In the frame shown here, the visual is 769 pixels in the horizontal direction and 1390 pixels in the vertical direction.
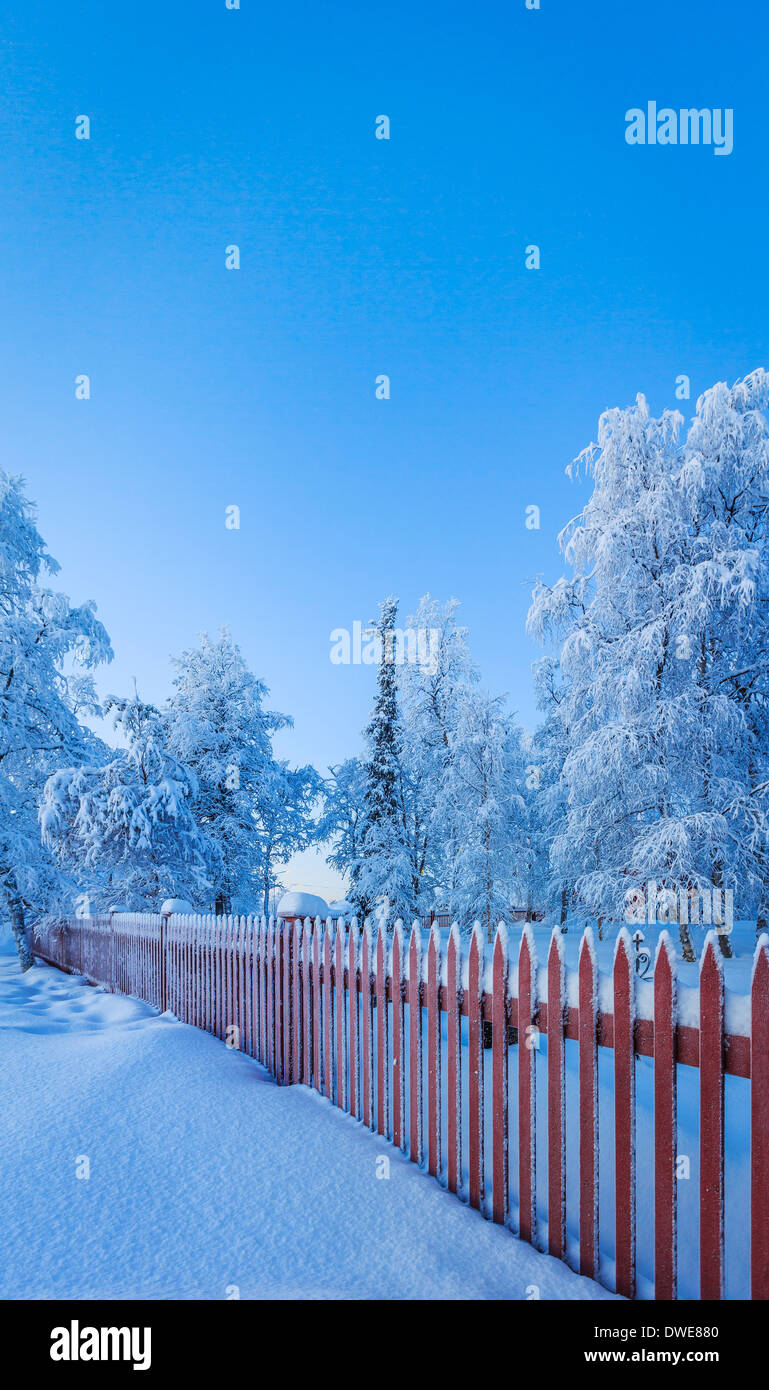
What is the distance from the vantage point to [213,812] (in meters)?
23.0

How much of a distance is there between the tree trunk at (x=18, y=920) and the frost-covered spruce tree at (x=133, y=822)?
1.06m

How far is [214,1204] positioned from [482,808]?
56.5ft

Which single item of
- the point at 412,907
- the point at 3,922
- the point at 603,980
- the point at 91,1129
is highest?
the point at 603,980

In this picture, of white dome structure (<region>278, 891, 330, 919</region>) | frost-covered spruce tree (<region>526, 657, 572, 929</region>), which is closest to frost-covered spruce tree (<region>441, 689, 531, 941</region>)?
frost-covered spruce tree (<region>526, 657, 572, 929</region>)

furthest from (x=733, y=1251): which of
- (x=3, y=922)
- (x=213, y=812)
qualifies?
(x=213, y=812)

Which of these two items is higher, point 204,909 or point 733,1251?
point 733,1251

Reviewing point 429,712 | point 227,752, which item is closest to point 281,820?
point 227,752

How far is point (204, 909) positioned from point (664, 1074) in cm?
1900

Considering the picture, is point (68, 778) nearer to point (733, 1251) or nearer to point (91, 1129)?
point (91, 1129)

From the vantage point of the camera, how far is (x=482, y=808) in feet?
66.4

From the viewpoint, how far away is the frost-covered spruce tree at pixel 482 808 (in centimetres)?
2038

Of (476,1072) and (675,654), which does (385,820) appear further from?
(476,1072)

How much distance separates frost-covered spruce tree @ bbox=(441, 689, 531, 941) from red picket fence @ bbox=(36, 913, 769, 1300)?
13.7 m
